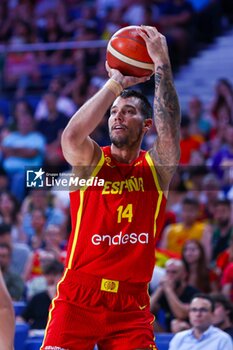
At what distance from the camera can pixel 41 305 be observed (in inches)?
373

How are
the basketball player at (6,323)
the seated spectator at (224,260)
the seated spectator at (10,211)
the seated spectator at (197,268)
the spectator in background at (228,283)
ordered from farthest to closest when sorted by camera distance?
the seated spectator at (10,211) < the seated spectator at (224,260) < the seated spectator at (197,268) < the spectator in background at (228,283) < the basketball player at (6,323)

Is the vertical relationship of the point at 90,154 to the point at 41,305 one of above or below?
above

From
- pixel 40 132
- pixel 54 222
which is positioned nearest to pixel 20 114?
pixel 40 132

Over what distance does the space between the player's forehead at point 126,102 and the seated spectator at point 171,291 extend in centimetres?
410

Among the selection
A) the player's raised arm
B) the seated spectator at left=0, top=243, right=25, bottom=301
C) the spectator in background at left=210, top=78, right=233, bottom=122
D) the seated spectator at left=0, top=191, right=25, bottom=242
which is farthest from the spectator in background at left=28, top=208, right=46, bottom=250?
the player's raised arm

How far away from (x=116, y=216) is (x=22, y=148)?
815cm

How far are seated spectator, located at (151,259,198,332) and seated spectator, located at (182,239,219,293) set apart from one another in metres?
0.23

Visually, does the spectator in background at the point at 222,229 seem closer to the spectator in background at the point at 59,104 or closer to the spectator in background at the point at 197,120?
the spectator in background at the point at 197,120

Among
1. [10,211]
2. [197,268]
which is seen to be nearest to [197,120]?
[10,211]

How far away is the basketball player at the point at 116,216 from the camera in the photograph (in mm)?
5383

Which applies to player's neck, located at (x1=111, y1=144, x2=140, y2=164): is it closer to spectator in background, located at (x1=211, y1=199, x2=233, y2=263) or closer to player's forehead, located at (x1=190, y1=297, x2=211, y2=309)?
player's forehead, located at (x1=190, y1=297, x2=211, y2=309)

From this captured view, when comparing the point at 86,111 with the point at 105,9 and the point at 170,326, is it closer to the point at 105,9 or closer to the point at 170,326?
the point at 170,326

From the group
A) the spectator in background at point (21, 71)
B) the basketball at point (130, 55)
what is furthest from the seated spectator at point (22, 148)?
the basketball at point (130, 55)

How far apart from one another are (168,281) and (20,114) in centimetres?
505
